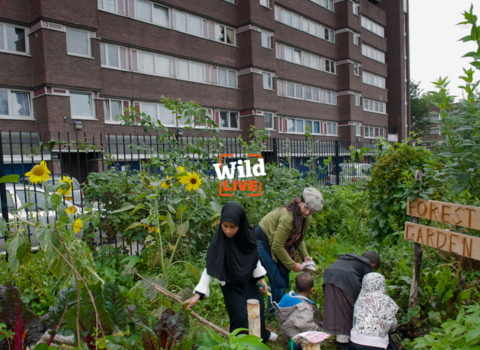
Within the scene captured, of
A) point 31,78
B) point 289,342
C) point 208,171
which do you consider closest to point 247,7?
point 31,78

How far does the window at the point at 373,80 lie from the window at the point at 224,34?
16.8m

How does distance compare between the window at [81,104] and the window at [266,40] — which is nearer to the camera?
the window at [81,104]

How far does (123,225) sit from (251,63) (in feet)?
63.7

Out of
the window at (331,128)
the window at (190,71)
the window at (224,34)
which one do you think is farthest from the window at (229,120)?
the window at (331,128)

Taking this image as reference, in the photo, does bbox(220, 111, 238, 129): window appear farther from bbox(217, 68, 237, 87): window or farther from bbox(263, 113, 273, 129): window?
bbox(263, 113, 273, 129): window

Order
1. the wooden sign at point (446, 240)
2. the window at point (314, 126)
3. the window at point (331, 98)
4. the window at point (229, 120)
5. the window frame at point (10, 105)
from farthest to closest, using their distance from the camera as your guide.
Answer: the window at point (331, 98) < the window at point (314, 126) < the window at point (229, 120) < the window frame at point (10, 105) < the wooden sign at point (446, 240)

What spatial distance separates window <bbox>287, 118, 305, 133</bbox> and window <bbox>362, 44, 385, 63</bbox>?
12345 millimetres

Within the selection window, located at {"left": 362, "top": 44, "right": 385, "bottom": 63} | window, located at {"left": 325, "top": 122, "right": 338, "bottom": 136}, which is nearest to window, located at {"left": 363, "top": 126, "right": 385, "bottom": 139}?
window, located at {"left": 325, "top": 122, "right": 338, "bottom": 136}

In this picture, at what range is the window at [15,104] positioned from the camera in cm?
1423

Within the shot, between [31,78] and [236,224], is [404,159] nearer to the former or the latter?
[236,224]

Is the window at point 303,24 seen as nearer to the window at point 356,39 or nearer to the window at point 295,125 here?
the window at point 356,39

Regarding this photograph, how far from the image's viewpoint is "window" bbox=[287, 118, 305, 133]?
26.2 m

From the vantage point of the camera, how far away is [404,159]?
4773mm

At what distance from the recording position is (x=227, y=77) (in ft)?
72.5
